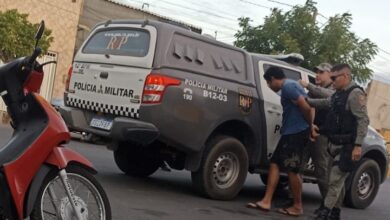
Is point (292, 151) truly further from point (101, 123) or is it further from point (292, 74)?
point (101, 123)

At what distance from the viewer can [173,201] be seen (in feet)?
23.3

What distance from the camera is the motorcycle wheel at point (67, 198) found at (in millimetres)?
4129

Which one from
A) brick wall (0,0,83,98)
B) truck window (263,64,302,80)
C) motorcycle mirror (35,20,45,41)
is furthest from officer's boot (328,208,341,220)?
brick wall (0,0,83,98)

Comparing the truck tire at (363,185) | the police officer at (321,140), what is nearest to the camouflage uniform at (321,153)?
the police officer at (321,140)

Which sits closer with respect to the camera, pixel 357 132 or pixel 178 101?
pixel 357 132

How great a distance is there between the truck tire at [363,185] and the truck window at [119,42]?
362 centimetres

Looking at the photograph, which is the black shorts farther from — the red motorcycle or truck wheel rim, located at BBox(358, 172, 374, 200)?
the red motorcycle

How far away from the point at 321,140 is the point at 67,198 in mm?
4302

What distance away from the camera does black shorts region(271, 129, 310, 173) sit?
735 cm

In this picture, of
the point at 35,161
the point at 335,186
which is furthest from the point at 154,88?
the point at 35,161

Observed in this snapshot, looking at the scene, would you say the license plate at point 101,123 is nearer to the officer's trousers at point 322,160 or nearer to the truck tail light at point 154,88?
the truck tail light at point 154,88

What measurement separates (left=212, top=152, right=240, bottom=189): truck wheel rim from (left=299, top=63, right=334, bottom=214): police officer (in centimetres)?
100

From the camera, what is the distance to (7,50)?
64.8 feet

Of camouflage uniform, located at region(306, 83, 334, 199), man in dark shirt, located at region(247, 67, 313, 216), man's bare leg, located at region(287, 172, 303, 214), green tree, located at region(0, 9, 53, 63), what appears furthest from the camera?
green tree, located at region(0, 9, 53, 63)
